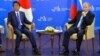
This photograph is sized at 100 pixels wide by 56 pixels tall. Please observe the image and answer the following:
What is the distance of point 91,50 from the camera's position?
24.0ft

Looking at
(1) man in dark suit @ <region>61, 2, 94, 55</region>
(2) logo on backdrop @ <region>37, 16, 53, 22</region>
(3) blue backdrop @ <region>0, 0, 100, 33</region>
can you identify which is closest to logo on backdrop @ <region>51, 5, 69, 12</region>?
(3) blue backdrop @ <region>0, 0, 100, 33</region>

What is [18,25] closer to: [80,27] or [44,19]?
[80,27]

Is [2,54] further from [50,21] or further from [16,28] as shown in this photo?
[50,21]

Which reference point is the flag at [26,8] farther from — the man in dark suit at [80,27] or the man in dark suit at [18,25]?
the man in dark suit at [80,27]

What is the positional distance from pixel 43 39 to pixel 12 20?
198 centimetres

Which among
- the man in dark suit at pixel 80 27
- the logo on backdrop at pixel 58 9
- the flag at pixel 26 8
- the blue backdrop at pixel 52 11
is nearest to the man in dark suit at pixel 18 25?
the man in dark suit at pixel 80 27

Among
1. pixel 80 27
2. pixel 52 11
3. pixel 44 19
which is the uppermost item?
pixel 52 11

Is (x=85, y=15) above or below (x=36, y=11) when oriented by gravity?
below

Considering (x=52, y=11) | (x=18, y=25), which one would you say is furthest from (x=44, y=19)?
(x=18, y=25)

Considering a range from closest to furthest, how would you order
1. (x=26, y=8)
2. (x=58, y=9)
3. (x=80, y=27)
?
(x=80, y=27) < (x=26, y=8) < (x=58, y=9)

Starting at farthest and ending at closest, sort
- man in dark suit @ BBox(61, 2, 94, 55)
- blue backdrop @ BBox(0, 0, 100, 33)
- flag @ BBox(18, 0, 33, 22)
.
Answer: blue backdrop @ BBox(0, 0, 100, 33)
flag @ BBox(18, 0, 33, 22)
man in dark suit @ BBox(61, 2, 94, 55)

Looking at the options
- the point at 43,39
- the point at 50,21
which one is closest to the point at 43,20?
the point at 50,21

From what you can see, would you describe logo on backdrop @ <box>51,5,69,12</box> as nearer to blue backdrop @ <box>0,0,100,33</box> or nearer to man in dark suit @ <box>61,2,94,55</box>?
blue backdrop @ <box>0,0,100,33</box>

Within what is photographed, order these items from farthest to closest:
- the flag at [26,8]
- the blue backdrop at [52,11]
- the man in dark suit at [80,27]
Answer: the blue backdrop at [52,11] → the flag at [26,8] → the man in dark suit at [80,27]
